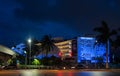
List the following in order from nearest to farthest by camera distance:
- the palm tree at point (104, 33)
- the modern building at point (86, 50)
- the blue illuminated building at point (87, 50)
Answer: the palm tree at point (104, 33), the modern building at point (86, 50), the blue illuminated building at point (87, 50)

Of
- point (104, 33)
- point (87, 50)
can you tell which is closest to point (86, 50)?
point (87, 50)

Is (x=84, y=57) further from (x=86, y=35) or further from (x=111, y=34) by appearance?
(x=111, y=34)

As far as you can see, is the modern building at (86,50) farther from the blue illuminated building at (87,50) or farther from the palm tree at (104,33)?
the palm tree at (104,33)

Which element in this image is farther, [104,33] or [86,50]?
[86,50]

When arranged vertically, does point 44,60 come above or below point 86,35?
below

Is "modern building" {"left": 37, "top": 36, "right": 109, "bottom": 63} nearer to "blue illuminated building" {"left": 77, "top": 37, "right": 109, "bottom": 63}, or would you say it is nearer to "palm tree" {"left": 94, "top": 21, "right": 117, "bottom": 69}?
"blue illuminated building" {"left": 77, "top": 37, "right": 109, "bottom": 63}

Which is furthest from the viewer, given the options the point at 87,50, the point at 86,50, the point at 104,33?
the point at 87,50

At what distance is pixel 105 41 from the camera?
3873 inches

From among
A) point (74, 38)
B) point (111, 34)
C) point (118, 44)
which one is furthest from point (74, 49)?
point (111, 34)

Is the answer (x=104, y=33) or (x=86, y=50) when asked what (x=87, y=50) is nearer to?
(x=86, y=50)

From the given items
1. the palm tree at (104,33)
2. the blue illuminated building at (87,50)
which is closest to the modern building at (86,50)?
the blue illuminated building at (87,50)

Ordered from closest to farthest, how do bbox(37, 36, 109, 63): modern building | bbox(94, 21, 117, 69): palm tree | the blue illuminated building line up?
bbox(94, 21, 117, 69): palm tree
bbox(37, 36, 109, 63): modern building
the blue illuminated building

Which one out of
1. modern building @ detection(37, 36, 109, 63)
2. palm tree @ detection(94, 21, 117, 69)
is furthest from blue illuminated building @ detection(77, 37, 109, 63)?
palm tree @ detection(94, 21, 117, 69)

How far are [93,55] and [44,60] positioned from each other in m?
71.1
